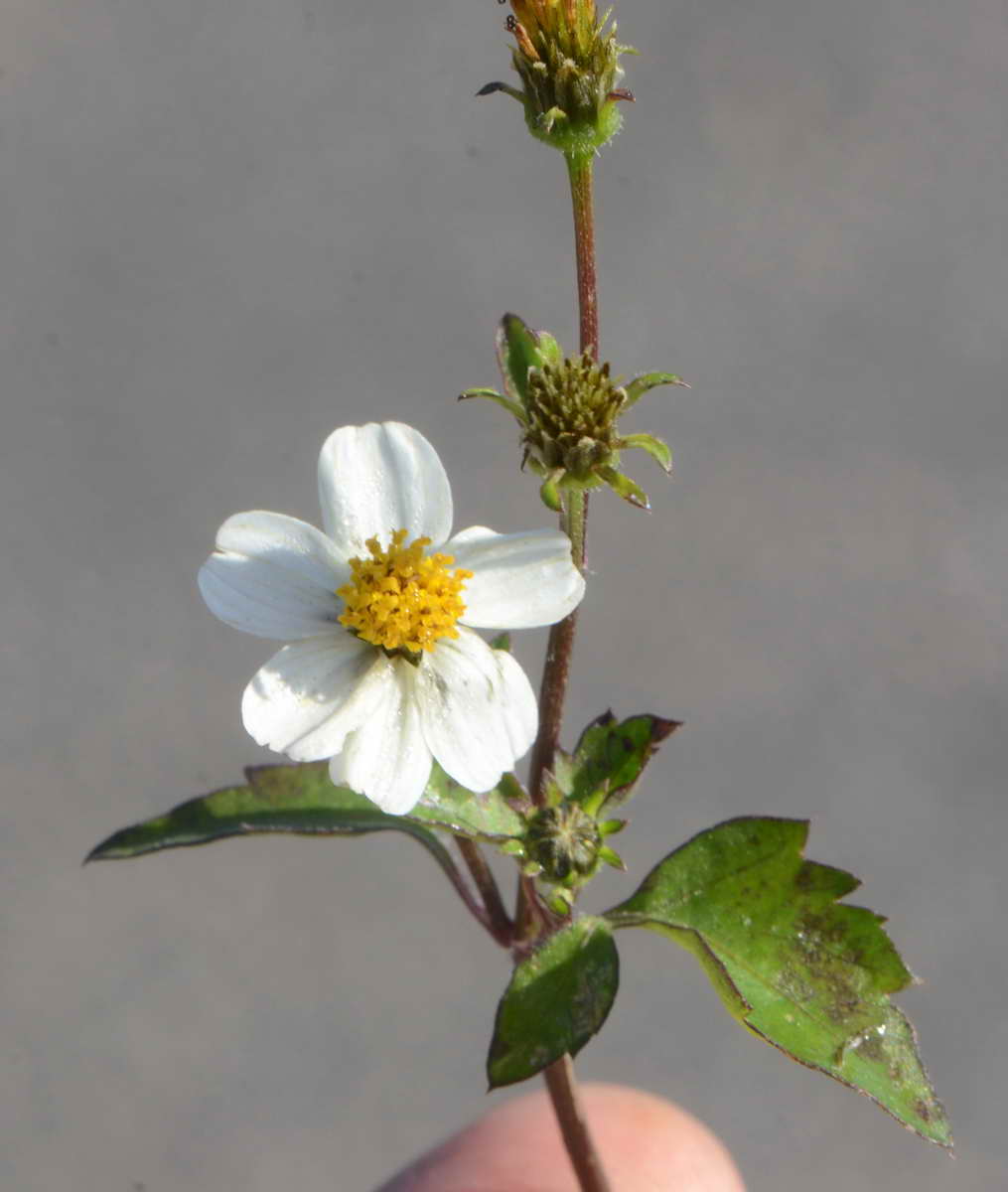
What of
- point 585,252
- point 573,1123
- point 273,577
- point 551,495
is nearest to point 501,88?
point 585,252

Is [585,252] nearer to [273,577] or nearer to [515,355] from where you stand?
[515,355]

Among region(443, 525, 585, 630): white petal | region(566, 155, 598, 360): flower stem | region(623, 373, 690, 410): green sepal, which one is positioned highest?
region(566, 155, 598, 360): flower stem

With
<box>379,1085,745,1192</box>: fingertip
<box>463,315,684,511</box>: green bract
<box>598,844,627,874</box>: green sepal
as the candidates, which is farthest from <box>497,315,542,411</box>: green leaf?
<box>379,1085,745,1192</box>: fingertip

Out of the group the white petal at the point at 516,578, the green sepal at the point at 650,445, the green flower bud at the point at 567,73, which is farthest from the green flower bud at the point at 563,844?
the green flower bud at the point at 567,73

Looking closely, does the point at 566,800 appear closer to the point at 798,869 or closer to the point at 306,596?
the point at 798,869

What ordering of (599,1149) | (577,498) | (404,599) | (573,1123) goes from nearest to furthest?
(577,498), (404,599), (573,1123), (599,1149)

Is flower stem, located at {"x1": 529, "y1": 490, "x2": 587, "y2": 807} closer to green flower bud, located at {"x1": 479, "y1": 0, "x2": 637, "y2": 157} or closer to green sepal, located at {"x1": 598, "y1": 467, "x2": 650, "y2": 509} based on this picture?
green sepal, located at {"x1": 598, "y1": 467, "x2": 650, "y2": 509}
